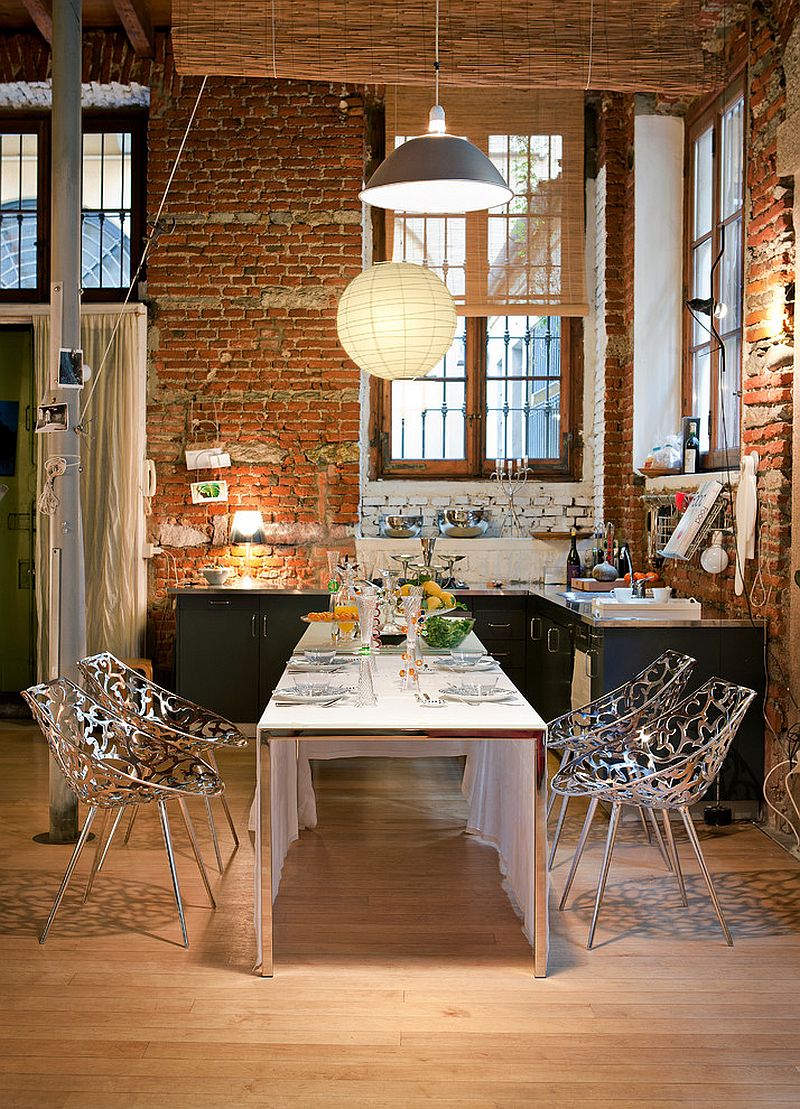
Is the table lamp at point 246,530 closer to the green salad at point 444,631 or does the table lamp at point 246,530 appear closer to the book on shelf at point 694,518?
the green salad at point 444,631

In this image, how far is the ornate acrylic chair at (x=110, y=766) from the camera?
12.8 ft

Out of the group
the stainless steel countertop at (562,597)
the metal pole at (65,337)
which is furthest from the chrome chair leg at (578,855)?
the metal pole at (65,337)

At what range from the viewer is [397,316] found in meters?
4.70

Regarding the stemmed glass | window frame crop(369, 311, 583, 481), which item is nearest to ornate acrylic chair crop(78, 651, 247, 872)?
the stemmed glass

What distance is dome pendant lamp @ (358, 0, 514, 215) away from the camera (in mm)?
3920

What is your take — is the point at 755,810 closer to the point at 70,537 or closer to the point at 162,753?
the point at 162,753

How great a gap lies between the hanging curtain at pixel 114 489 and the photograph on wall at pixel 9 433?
56cm

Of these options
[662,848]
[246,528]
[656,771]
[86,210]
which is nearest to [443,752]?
[662,848]

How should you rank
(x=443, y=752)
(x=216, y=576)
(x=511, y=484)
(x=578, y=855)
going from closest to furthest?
(x=578, y=855), (x=443, y=752), (x=216, y=576), (x=511, y=484)

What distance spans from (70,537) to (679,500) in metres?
3.25

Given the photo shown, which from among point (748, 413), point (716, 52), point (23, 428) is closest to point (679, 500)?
point (748, 413)

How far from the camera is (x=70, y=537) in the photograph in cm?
506

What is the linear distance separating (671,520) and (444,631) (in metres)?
Result: 2.11

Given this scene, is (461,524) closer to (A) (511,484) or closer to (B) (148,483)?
(A) (511,484)
